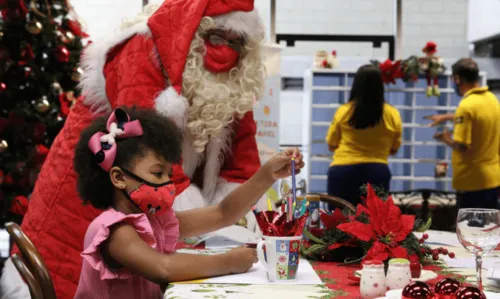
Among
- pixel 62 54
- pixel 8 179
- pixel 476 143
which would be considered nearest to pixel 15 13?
pixel 62 54

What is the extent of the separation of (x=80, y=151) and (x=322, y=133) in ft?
16.6

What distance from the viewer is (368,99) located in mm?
4469

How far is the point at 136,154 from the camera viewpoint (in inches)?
64.3

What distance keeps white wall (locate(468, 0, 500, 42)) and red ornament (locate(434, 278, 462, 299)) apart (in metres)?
6.21

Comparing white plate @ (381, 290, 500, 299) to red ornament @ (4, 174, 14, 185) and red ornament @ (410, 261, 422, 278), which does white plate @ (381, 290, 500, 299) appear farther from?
red ornament @ (4, 174, 14, 185)

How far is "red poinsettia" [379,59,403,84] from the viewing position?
20.3 feet

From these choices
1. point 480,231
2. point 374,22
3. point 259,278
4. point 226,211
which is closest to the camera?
point 480,231

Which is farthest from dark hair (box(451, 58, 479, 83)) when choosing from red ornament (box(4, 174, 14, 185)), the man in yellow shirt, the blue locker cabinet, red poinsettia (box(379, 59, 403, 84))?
red ornament (box(4, 174, 14, 185))

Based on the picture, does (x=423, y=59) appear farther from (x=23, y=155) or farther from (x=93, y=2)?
(x=23, y=155)

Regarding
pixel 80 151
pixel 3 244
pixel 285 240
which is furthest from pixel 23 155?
pixel 285 240

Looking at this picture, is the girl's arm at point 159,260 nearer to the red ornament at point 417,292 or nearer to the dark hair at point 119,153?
the dark hair at point 119,153

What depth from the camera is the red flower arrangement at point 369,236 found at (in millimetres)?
1534

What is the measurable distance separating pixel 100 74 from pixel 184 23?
0.33 metres

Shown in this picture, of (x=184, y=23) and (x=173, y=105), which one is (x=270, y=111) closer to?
(x=184, y=23)
